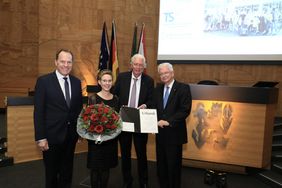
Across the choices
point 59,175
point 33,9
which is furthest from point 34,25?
point 59,175

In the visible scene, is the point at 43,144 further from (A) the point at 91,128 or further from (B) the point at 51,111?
(A) the point at 91,128

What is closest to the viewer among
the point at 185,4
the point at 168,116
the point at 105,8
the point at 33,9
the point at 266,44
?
the point at 168,116

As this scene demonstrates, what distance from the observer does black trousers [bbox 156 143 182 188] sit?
3096 millimetres

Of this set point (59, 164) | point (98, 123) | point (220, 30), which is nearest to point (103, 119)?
point (98, 123)

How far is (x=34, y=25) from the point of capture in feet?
25.4

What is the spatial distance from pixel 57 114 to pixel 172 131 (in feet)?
3.82

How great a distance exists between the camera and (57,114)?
8.79 feet

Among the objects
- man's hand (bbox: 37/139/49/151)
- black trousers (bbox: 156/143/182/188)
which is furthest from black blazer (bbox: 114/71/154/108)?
man's hand (bbox: 37/139/49/151)

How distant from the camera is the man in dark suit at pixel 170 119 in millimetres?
2992

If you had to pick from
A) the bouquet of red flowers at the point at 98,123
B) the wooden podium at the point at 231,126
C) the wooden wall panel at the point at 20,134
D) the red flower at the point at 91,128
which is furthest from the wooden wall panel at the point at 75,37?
the red flower at the point at 91,128

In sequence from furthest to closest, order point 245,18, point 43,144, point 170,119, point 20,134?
point 245,18 < point 20,134 < point 170,119 < point 43,144

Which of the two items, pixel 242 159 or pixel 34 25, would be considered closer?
pixel 242 159

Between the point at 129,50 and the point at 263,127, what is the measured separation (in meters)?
4.11

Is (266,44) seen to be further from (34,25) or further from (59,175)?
(34,25)
